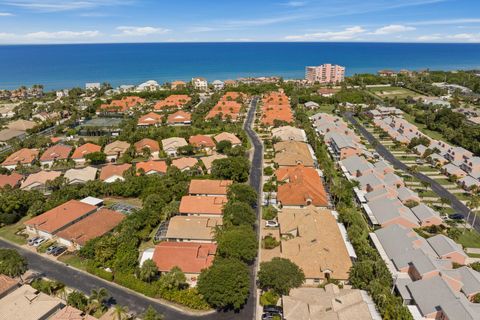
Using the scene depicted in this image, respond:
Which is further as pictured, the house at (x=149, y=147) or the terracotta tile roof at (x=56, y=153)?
the house at (x=149, y=147)

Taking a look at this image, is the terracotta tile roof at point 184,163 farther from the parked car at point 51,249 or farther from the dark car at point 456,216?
the dark car at point 456,216

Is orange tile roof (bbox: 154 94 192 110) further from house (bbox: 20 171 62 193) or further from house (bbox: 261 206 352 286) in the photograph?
house (bbox: 261 206 352 286)

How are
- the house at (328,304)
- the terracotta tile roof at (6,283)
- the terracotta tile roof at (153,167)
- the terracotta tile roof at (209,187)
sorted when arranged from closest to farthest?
the house at (328,304), the terracotta tile roof at (6,283), the terracotta tile roof at (209,187), the terracotta tile roof at (153,167)

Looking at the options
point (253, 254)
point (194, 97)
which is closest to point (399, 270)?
point (253, 254)

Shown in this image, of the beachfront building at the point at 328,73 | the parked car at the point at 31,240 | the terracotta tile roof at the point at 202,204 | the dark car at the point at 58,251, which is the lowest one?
the dark car at the point at 58,251

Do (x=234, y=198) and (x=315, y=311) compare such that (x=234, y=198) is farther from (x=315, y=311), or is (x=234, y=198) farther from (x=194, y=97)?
(x=194, y=97)

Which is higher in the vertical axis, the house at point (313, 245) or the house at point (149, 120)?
the house at point (149, 120)

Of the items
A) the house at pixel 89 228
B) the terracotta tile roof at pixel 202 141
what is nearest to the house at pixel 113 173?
the house at pixel 89 228
